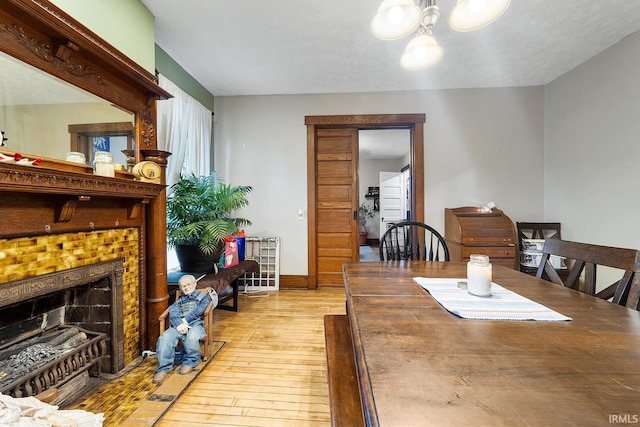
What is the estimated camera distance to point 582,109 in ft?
8.98

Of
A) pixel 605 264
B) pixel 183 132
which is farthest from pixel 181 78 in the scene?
pixel 605 264

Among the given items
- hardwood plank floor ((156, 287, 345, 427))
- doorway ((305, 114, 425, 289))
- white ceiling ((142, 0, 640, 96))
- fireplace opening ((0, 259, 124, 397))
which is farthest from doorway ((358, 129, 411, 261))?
fireplace opening ((0, 259, 124, 397))

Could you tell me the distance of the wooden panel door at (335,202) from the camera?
3535 millimetres

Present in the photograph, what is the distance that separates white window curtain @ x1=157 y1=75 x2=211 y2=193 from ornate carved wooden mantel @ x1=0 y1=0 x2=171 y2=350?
587 mm

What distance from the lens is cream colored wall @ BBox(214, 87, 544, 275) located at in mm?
3307

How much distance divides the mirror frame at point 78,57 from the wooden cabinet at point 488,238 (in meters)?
3.11

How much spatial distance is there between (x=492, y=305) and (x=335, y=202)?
2.70 metres

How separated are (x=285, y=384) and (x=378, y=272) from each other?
3.04 feet

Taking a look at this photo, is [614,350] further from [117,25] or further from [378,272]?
[117,25]

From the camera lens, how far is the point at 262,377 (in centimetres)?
167

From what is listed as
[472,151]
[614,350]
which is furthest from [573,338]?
[472,151]

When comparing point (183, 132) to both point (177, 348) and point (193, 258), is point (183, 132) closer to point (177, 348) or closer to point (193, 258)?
point (193, 258)

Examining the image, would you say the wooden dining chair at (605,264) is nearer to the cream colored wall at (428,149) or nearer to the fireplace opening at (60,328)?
the cream colored wall at (428,149)

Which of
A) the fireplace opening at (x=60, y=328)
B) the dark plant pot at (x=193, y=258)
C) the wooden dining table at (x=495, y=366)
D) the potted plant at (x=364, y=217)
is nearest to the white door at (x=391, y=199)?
the potted plant at (x=364, y=217)
